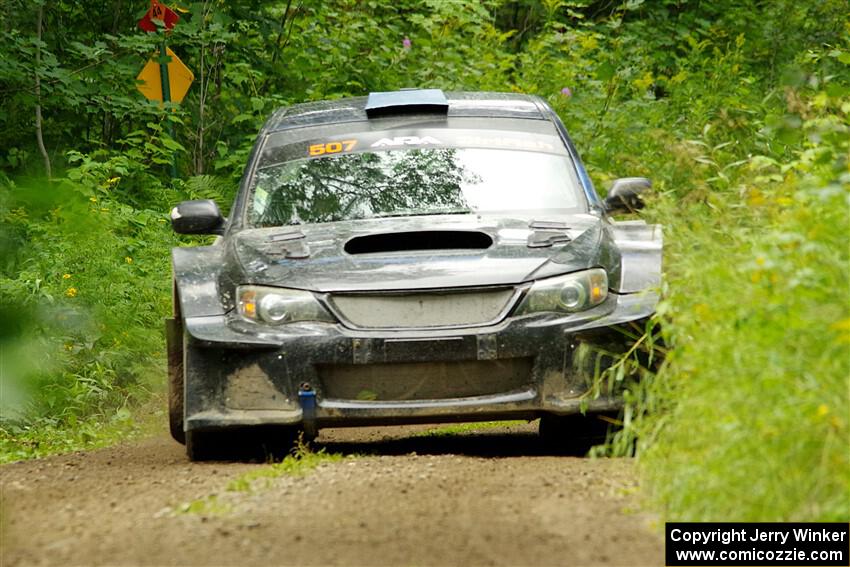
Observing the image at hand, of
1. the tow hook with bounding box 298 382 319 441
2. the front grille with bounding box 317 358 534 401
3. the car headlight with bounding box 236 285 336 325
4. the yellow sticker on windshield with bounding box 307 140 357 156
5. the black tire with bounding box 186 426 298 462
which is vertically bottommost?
the black tire with bounding box 186 426 298 462

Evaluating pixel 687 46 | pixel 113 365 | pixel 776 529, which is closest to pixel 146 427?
pixel 113 365

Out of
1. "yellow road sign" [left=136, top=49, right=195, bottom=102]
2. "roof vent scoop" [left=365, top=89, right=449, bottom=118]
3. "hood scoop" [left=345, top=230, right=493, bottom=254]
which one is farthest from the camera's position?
"yellow road sign" [left=136, top=49, right=195, bottom=102]

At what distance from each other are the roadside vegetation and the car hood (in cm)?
43

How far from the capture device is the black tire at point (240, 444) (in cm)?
571

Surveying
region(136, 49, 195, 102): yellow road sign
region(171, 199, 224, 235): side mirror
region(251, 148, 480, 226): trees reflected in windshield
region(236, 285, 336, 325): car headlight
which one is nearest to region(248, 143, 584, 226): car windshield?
region(251, 148, 480, 226): trees reflected in windshield

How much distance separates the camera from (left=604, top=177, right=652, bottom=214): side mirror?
241 inches

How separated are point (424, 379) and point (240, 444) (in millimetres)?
1056

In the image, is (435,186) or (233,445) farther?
(435,186)

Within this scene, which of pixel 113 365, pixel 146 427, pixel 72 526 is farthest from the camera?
pixel 113 365

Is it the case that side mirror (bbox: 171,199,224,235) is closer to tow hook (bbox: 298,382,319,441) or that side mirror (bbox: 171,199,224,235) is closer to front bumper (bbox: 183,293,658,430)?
front bumper (bbox: 183,293,658,430)

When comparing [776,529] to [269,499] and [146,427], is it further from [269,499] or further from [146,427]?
[146,427]

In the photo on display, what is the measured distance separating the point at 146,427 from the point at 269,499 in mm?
3995

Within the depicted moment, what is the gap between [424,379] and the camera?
17.5 ft

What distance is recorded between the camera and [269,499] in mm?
4316
